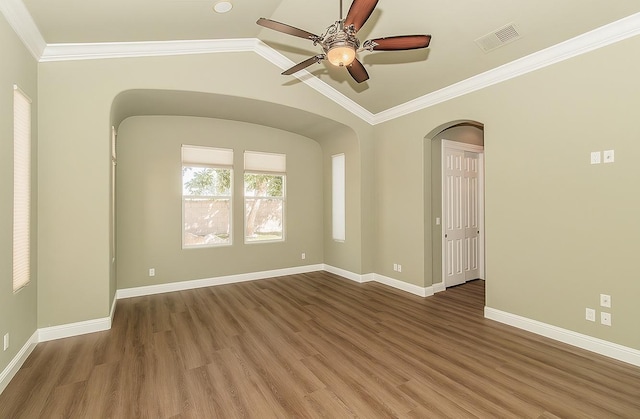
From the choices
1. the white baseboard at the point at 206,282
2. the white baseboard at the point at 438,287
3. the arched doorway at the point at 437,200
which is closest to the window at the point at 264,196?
the white baseboard at the point at 206,282

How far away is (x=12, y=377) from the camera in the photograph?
248 centimetres

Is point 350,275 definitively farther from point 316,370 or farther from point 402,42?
point 402,42

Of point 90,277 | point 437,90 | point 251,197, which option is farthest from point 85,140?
point 437,90

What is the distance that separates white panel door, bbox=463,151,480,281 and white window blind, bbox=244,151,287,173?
357 centimetres

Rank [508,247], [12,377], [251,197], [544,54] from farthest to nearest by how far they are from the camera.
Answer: [251,197] < [508,247] < [544,54] < [12,377]

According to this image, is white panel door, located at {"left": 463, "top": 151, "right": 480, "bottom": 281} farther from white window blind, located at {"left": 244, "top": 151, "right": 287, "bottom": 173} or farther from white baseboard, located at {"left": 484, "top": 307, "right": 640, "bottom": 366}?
white window blind, located at {"left": 244, "top": 151, "right": 287, "bottom": 173}

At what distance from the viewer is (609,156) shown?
9.12ft

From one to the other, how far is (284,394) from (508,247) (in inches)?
121

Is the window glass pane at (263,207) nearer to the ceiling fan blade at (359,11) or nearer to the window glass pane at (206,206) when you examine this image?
the window glass pane at (206,206)

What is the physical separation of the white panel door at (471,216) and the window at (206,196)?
14.5ft

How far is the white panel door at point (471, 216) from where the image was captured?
5.40 metres

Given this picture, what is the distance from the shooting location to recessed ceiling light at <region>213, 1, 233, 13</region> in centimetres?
303

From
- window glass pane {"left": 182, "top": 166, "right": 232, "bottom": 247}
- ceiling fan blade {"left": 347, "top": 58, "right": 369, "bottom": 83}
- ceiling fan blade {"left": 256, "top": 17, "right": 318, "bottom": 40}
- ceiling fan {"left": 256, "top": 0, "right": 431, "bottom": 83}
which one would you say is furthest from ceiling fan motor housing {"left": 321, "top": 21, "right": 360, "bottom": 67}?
window glass pane {"left": 182, "top": 166, "right": 232, "bottom": 247}

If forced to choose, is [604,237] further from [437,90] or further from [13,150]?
[13,150]
